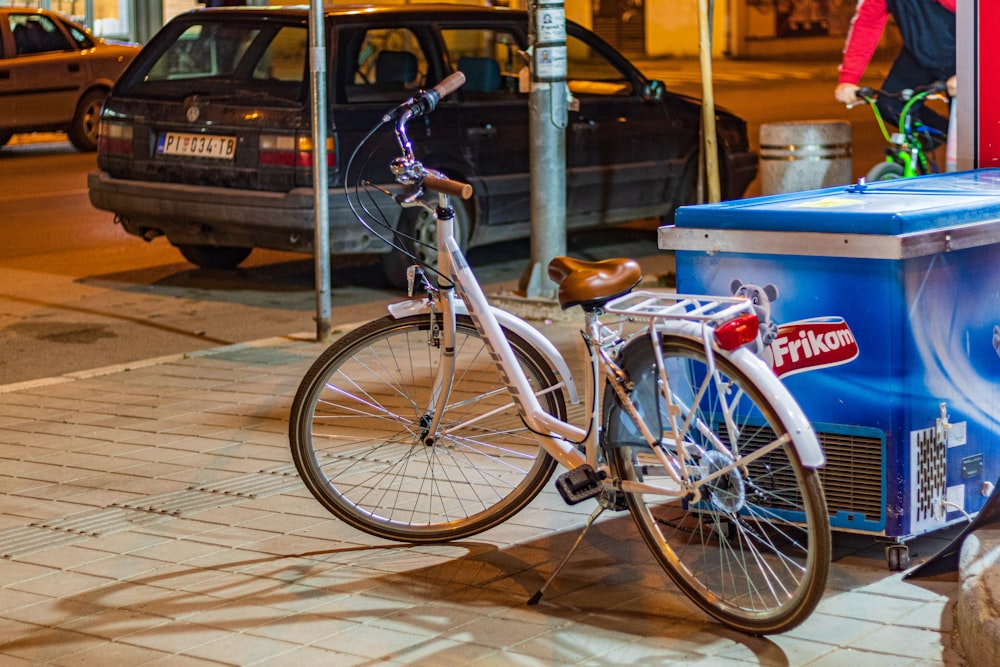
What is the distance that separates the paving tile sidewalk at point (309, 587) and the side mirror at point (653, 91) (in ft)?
17.1

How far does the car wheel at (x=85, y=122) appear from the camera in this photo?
19.7 meters

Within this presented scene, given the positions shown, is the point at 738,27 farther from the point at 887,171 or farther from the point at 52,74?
the point at 887,171

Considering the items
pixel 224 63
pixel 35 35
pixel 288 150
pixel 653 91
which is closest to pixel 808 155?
pixel 653 91

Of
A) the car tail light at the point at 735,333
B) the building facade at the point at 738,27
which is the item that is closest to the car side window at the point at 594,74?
the car tail light at the point at 735,333

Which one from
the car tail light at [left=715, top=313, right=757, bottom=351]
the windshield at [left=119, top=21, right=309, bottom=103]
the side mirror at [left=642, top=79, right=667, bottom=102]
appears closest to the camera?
the car tail light at [left=715, top=313, right=757, bottom=351]

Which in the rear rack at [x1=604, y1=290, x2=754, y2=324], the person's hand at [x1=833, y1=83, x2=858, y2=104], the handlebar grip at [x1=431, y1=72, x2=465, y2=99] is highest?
the handlebar grip at [x1=431, y1=72, x2=465, y2=99]

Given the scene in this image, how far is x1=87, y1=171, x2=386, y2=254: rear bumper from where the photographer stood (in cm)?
929

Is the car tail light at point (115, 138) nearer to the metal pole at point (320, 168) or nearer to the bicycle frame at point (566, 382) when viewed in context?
the metal pole at point (320, 168)

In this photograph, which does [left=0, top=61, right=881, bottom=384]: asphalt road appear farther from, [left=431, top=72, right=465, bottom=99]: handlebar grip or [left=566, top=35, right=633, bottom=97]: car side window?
[left=431, top=72, right=465, bottom=99]: handlebar grip

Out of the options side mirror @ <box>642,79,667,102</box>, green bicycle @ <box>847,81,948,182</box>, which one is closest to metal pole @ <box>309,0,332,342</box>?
side mirror @ <box>642,79,667,102</box>

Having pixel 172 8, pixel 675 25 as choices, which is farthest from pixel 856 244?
pixel 675 25

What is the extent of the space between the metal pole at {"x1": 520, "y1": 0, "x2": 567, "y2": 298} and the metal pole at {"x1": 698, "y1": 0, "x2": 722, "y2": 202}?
33.3 inches

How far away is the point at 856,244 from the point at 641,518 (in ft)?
3.27

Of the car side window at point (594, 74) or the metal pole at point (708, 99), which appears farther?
the car side window at point (594, 74)
